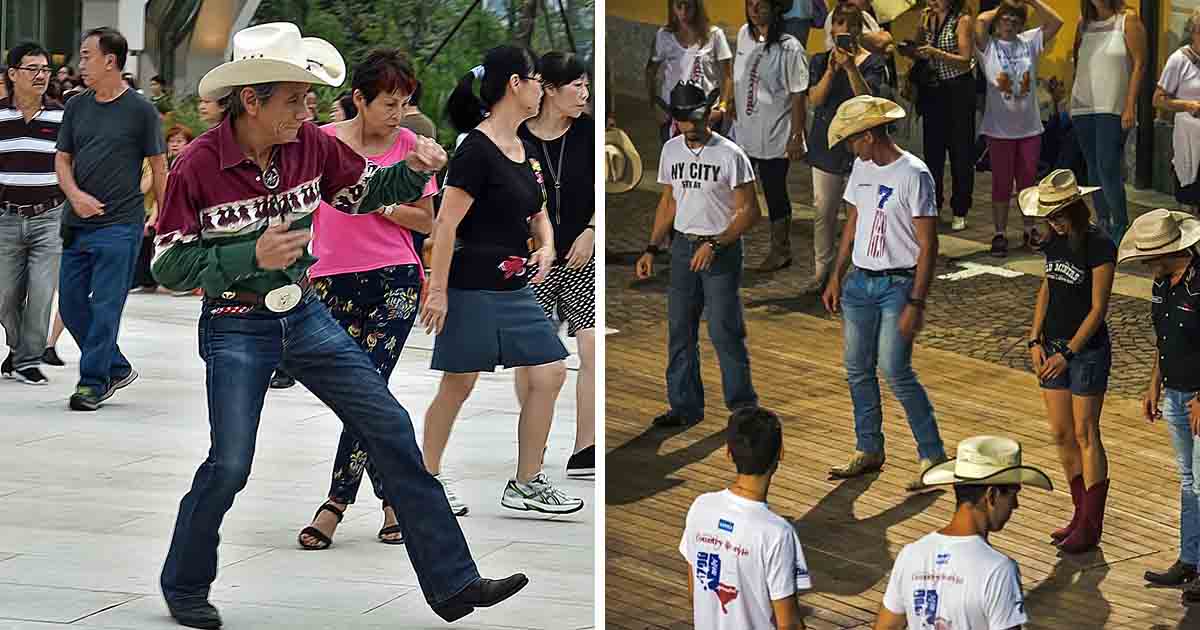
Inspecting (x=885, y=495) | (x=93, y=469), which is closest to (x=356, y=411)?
(x=885, y=495)

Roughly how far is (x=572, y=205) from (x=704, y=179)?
9.76 ft

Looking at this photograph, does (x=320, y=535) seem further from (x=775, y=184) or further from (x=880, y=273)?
(x=880, y=273)

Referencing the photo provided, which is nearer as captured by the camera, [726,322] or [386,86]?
[726,322]

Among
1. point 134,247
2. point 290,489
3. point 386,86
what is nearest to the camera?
point 386,86

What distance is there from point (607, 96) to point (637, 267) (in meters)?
0.41

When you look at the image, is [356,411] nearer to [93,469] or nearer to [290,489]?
[290,489]

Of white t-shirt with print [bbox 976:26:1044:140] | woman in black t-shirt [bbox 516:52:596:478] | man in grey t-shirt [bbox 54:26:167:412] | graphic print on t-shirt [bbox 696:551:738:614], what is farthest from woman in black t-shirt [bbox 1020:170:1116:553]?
man in grey t-shirt [bbox 54:26:167:412]

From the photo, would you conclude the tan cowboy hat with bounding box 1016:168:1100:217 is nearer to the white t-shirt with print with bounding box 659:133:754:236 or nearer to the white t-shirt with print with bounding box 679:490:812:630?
the white t-shirt with print with bounding box 659:133:754:236

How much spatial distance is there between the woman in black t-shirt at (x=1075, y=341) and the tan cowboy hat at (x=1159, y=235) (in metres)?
0.06

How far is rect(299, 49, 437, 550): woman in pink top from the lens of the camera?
243 inches

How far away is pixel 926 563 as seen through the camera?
410 centimetres

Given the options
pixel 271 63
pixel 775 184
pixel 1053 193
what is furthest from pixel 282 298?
pixel 1053 193

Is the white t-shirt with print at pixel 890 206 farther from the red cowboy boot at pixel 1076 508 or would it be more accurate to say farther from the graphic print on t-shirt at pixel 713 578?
the graphic print on t-shirt at pixel 713 578

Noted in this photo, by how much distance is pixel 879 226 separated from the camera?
14.3 ft
